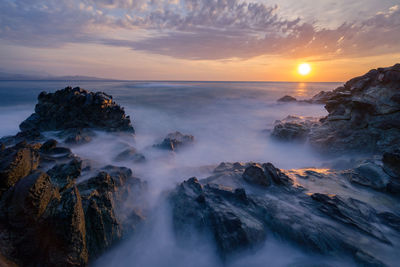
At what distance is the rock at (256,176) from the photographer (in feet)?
26.9

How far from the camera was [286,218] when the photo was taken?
630 cm

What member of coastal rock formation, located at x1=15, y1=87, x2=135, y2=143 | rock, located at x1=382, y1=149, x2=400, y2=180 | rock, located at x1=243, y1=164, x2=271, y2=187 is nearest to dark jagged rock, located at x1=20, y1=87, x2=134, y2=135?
coastal rock formation, located at x1=15, y1=87, x2=135, y2=143

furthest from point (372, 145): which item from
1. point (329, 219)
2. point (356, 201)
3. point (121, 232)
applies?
point (121, 232)

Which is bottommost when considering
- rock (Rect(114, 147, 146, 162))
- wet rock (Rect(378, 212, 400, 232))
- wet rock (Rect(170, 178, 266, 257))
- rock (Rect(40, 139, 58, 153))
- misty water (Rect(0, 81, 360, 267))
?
misty water (Rect(0, 81, 360, 267))

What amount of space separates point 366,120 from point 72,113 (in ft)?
77.4

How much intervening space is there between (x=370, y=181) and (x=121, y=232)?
34.5ft

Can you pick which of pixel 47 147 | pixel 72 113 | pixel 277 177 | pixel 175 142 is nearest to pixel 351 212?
pixel 277 177

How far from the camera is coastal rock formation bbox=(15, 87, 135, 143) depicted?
53.3ft

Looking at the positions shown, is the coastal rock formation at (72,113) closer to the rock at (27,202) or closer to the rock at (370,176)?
the rock at (27,202)

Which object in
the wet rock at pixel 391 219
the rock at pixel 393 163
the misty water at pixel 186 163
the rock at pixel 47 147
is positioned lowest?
the misty water at pixel 186 163

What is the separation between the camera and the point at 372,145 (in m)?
11.8

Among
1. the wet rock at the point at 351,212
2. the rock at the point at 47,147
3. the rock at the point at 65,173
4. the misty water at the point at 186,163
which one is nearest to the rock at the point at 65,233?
the misty water at the point at 186,163

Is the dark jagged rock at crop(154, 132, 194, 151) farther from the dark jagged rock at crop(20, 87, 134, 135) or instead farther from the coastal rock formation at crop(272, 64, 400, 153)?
the coastal rock formation at crop(272, 64, 400, 153)

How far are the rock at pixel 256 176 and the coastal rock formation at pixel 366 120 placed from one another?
27.2ft
